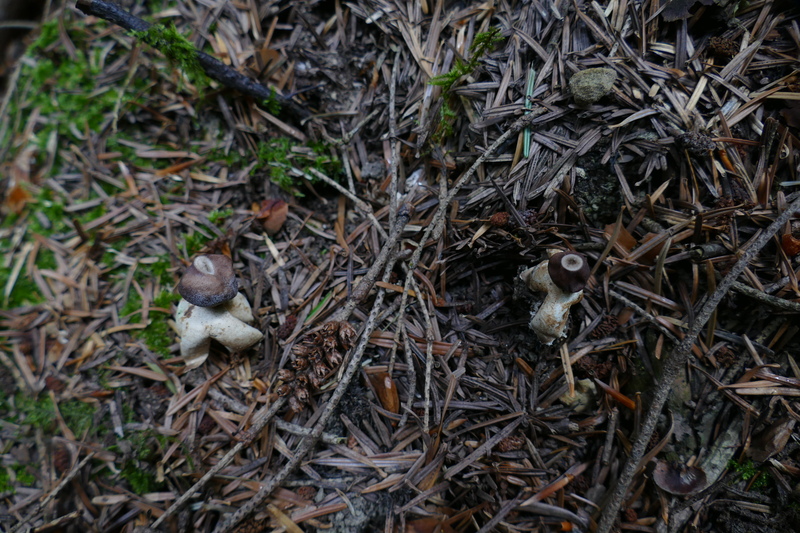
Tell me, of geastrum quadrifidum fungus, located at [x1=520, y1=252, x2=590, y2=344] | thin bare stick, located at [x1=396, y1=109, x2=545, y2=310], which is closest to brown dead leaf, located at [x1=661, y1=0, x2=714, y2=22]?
thin bare stick, located at [x1=396, y1=109, x2=545, y2=310]

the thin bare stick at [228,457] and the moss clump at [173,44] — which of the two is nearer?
the thin bare stick at [228,457]

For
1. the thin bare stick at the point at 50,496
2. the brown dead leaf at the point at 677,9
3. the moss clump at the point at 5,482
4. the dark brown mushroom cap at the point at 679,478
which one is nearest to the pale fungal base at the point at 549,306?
the dark brown mushroom cap at the point at 679,478

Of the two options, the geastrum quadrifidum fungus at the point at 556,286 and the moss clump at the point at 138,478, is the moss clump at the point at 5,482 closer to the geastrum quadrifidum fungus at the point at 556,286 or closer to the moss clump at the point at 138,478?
the moss clump at the point at 138,478

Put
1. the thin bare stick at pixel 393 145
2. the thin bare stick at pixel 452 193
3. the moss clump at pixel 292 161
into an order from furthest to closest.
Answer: the moss clump at pixel 292 161
the thin bare stick at pixel 393 145
the thin bare stick at pixel 452 193

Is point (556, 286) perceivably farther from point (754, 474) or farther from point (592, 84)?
point (754, 474)

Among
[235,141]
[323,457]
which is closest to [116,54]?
[235,141]

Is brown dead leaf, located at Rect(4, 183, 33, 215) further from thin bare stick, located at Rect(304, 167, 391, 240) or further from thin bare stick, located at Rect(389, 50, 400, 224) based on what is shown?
thin bare stick, located at Rect(389, 50, 400, 224)
